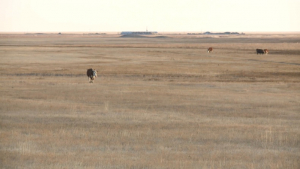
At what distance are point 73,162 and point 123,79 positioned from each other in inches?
904

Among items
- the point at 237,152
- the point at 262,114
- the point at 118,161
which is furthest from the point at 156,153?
the point at 262,114

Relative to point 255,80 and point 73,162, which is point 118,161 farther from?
point 255,80

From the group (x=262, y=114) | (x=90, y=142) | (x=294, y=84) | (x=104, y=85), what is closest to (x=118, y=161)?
(x=90, y=142)

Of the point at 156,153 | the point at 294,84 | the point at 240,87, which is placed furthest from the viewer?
the point at 294,84

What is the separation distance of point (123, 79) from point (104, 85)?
4.44m

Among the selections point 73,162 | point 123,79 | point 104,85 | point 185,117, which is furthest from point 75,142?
point 123,79

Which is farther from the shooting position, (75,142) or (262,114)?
(262,114)

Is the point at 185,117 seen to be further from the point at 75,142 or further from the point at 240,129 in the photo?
the point at 75,142

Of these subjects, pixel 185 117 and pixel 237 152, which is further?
pixel 185 117

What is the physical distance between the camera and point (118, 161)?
12.5 metres

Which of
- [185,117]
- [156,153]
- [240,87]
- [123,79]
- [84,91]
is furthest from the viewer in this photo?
[123,79]

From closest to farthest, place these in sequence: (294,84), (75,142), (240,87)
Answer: (75,142), (240,87), (294,84)

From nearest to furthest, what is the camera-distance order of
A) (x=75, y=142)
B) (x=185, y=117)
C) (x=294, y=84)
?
(x=75, y=142), (x=185, y=117), (x=294, y=84)

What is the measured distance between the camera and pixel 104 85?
30953 mm
